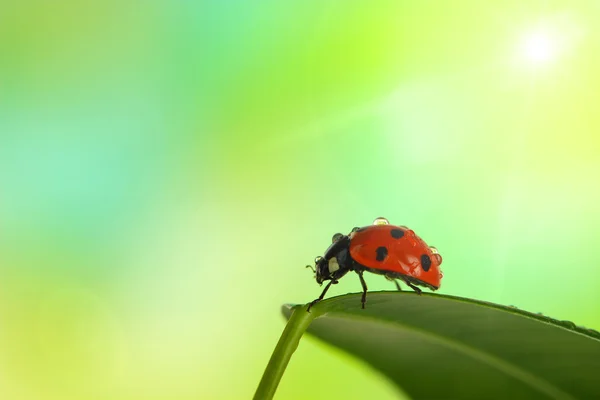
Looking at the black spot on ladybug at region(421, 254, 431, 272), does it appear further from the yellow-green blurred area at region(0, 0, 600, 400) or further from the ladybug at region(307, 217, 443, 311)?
the yellow-green blurred area at region(0, 0, 600, 400)

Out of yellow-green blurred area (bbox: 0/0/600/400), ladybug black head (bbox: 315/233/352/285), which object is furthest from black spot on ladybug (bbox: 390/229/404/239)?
yellow-green blurred area (bbox: 0/0/600/400)

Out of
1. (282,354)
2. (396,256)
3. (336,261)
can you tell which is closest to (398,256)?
(396,256)

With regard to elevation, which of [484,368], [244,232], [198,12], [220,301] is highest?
[198,12]

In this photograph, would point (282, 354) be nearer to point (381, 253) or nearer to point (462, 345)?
point (462, 345)

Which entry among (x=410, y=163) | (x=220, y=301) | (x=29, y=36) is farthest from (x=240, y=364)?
(x=29, y=36)

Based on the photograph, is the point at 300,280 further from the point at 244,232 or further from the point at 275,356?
the point at 275,356
